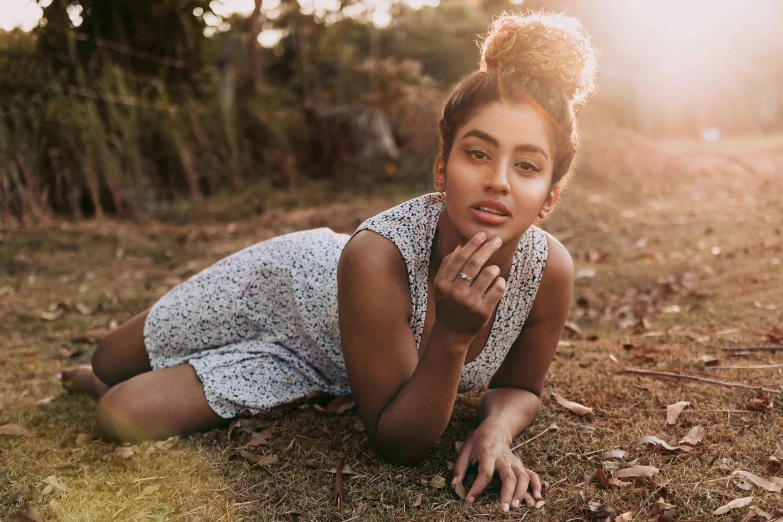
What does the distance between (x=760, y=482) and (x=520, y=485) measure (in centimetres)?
79

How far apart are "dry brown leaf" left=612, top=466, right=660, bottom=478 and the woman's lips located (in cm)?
101

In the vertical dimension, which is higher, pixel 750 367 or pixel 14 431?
pixel 14 431

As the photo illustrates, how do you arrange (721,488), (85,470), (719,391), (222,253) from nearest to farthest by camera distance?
(721,488), (85,470), (719,391), (222,253)

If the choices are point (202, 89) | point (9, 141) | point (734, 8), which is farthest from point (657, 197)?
point (734, 8)

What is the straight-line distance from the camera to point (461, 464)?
2.32 meters

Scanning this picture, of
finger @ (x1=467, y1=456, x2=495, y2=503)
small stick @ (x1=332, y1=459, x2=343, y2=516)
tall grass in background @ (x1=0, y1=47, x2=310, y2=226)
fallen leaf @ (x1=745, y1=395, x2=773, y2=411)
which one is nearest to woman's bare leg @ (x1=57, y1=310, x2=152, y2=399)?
small stick @ (x1=332, y1=459, x2=343, y2=516)

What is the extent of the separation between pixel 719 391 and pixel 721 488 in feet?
2.68

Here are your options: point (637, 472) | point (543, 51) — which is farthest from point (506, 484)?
point (543, 51)

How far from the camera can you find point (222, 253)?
6480 millimetres

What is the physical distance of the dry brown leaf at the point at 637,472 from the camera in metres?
2.27

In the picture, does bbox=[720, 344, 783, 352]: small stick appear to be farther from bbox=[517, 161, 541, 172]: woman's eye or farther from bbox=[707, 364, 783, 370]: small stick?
bbox=[517, 161, 541, 172]: woman's eye

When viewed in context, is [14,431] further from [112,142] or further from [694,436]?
[112,142]

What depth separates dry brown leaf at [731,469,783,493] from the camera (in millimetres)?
2117

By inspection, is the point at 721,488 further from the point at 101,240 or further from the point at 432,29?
the point at 432,29
